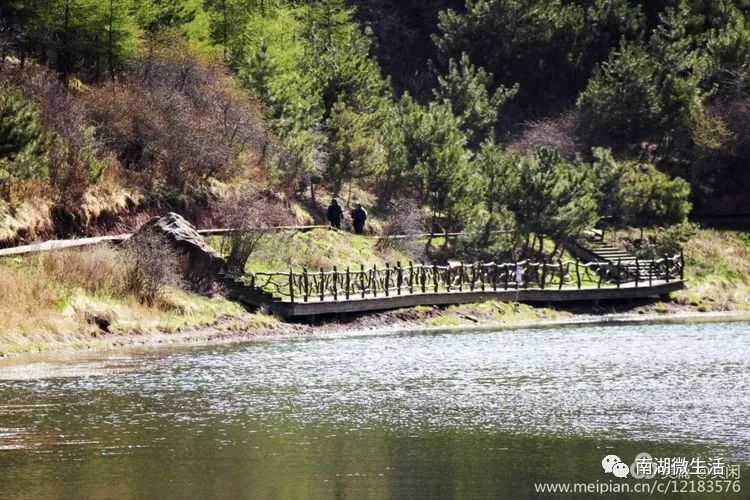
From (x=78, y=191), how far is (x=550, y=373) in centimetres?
2507

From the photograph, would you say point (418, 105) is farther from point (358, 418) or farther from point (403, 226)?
point (358, 418)

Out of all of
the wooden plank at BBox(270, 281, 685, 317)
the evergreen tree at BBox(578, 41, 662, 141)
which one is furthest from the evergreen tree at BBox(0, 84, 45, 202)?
the evergreen tree at BBox(578, 41, 662, 141)

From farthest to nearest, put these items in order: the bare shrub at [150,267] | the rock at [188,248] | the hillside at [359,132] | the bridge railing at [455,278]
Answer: the hillside at [359,132] < the bridge railing at [455,278] < the rock at [188,248] < the bare shrub at [150,267]

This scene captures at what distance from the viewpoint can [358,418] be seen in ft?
103

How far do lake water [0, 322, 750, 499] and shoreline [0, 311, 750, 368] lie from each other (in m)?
1.58

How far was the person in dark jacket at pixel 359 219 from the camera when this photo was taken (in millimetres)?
71812

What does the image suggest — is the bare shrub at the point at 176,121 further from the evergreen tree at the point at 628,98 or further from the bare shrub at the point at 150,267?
the evergreen tree at the point at 628,98

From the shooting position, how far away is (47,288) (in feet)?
157

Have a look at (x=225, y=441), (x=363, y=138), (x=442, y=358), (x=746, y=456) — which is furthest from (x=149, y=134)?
(x=746, y=456)

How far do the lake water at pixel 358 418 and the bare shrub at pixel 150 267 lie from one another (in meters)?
5.59

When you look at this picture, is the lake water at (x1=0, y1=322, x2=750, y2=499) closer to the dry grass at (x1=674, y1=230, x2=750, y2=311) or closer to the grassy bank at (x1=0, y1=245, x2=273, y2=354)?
the grassy bank at (x1=0, y1=245, x2=273, y2=354)

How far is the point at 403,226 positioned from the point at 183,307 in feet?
73.0

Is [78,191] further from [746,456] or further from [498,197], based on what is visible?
[746,456]

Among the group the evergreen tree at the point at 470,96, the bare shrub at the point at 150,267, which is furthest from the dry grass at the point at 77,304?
the evergreen tree at the point at 470,96
